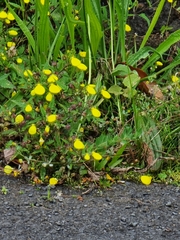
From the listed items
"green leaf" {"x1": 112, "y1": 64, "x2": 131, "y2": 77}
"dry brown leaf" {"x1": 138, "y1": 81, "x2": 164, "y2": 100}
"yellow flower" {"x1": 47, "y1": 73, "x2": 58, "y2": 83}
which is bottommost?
"dry brown leaf" {"x1": 138, "y1": 81, "x2": 164, "y2": 100}

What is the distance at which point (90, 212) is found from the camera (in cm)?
259

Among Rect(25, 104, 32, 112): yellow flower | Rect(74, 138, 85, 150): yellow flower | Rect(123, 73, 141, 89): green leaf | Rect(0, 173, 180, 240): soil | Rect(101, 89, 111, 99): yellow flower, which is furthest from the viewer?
Rect(123, 73, 141, 89): green leaf

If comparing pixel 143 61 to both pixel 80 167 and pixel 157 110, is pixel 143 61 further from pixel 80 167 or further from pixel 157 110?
pixel 80 167

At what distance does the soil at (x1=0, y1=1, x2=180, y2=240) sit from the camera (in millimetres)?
2436

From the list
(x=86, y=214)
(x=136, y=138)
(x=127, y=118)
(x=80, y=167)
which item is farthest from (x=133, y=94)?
(x=86, y=214)

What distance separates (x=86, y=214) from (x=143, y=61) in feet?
4.67

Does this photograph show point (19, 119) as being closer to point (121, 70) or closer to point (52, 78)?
point (52, 78)

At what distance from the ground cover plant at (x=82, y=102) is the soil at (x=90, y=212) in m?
0.09

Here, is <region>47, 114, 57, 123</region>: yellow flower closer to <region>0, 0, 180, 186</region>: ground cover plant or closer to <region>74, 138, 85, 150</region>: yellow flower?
<region>0, 0, 180, 186</region>: ground cover plant

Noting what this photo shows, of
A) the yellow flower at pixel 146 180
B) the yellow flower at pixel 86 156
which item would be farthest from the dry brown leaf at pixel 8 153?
the yellow flower at pixel 146 180

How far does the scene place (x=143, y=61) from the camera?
12.1ft

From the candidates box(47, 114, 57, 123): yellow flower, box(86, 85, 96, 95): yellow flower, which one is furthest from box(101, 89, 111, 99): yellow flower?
box(47, 114, 57, 123): yellow flower

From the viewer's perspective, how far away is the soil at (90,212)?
2436 mm

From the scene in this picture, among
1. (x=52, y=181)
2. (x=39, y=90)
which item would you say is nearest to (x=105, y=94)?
(x=39, y=90)
